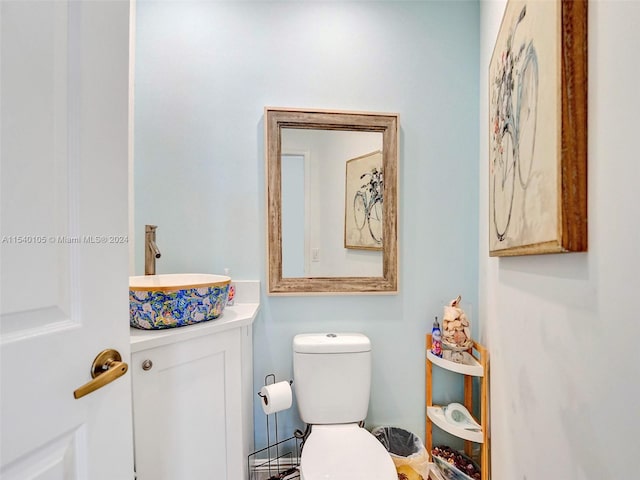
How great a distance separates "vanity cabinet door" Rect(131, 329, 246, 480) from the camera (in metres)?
0.94

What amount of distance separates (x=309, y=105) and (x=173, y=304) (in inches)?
45.1

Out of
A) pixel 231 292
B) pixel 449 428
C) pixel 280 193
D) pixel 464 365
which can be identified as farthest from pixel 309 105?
pixel 449 428

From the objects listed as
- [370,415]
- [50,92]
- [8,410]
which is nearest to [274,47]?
[50,92]

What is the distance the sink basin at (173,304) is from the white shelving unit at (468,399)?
110cm

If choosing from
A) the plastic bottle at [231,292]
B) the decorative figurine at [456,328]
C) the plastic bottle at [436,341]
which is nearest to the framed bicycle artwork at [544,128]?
the decorative figurine at [456,328]

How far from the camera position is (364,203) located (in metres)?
1.53

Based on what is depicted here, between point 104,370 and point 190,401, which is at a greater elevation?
point 104,370

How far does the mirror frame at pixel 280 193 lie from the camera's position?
57.0 inches

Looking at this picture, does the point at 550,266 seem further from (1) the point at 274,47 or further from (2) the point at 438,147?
(1) the point at 274,47

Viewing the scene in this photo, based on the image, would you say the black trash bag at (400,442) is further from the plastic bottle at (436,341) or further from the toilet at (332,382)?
the plastic bottle at (436,341)

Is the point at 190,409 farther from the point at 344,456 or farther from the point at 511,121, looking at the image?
the point at 511,121

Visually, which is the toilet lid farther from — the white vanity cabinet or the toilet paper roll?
the white vanity cabinet

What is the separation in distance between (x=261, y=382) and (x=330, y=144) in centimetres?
129

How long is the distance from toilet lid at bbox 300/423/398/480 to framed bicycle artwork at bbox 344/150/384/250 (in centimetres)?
87
